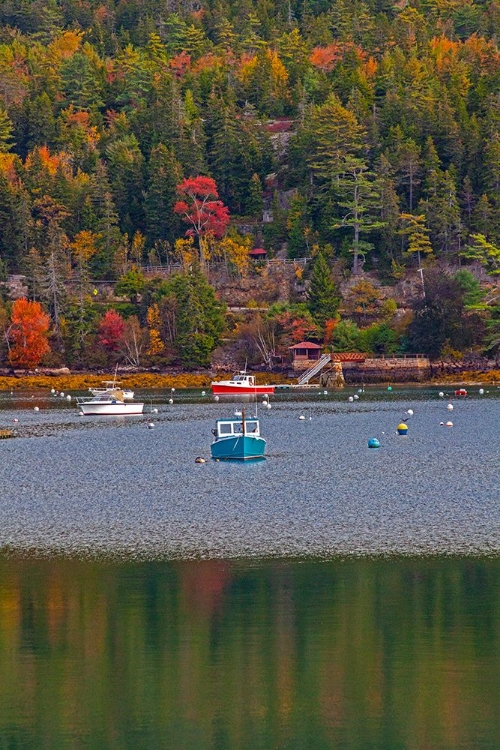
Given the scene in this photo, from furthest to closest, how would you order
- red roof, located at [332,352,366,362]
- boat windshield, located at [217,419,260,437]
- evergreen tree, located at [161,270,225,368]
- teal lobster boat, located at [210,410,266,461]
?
evergreen tree, located at [161,270,225,368] → red roof, located at [332,352,366,362] → boat windshield, located at [217,419,260,437] → teal lobster boat, located at [210,410,266,461]

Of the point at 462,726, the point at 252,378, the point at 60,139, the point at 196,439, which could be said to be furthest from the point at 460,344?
the point at 462,726

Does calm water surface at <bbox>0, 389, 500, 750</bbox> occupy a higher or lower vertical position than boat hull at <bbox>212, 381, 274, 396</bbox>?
lower

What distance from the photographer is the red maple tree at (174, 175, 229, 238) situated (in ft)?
519

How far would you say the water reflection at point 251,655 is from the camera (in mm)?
24656

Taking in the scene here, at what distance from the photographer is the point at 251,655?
2916 centimetres

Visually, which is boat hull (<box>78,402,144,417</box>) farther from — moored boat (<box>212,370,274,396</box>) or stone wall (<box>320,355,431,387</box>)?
stone wall (<box>320,355,431,387</box>)

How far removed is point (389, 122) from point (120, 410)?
2886 inches

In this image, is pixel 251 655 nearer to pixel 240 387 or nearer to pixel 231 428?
pixel 231 428

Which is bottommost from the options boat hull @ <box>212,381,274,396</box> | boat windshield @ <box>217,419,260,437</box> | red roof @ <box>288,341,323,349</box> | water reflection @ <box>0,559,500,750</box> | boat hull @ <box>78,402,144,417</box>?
water reflection @ <box>0,559,500,750</box>

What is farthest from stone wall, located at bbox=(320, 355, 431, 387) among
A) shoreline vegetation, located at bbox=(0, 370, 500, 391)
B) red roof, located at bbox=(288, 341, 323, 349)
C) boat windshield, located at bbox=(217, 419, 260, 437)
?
boat windshield, located at bbox=(217, 419, 260, 437)

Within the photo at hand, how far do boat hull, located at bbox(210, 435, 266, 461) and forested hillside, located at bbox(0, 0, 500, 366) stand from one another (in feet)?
206

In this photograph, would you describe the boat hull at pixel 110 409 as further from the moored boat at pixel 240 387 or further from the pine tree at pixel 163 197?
the pine tree at pixel 163 197

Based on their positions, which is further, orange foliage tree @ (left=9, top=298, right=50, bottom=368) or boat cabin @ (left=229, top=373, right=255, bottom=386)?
orange foliage tree @ (left=9, top=298, right=50, bottom=368)

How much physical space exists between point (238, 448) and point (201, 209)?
94051mm
